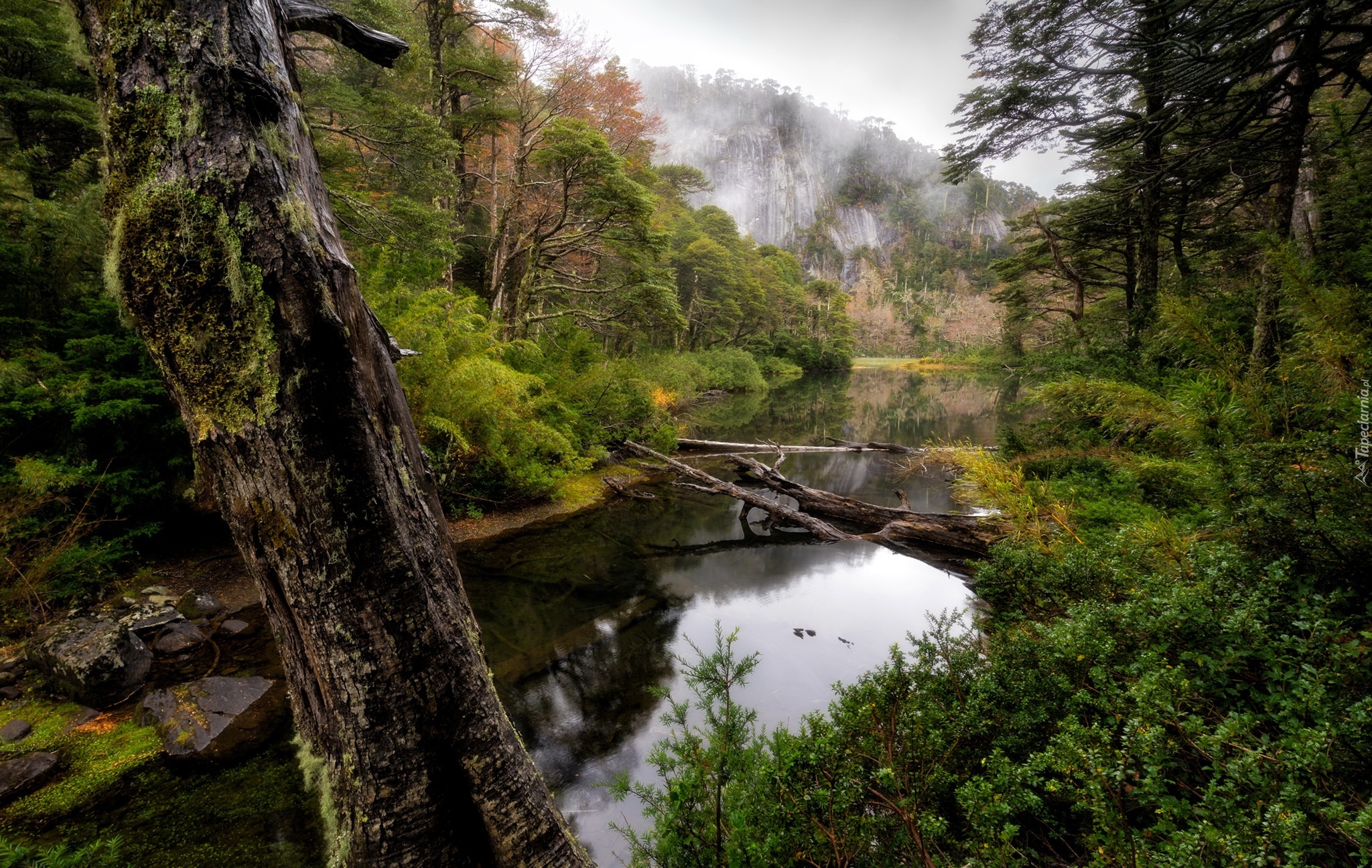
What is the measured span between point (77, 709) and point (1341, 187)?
41.1 feet

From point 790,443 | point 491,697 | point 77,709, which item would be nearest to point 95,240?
point 77,709

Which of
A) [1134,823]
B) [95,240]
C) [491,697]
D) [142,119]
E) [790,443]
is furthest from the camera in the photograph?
[790,443]

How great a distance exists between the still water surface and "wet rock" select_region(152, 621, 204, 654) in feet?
7.35

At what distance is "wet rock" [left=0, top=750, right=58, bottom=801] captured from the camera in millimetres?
2705

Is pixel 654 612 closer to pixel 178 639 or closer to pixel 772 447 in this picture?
pixel 178 639

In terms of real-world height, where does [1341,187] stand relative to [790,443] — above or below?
above

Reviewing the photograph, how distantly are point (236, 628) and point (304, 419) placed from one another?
15.6 ft

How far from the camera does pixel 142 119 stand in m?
1.19

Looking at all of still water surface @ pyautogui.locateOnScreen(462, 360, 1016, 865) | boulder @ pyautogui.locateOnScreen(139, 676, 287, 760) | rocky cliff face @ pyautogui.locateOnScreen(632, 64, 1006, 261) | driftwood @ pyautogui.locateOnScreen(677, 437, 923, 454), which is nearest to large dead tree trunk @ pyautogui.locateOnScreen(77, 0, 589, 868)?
still water surface @ pyautogui.locateOnScreen(462, 360, 1016, 865)

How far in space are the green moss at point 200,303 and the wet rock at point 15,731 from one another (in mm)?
3847

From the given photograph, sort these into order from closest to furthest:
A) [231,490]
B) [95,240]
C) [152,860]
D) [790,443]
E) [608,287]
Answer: [231,490], [152,860], [95,240], [608,287], [790,443]

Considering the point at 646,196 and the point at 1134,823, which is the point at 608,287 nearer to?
the point at 646,196

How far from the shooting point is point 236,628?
14.4 ft

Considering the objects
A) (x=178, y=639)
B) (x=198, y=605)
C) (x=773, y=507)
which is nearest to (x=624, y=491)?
(x=773, y=507)
